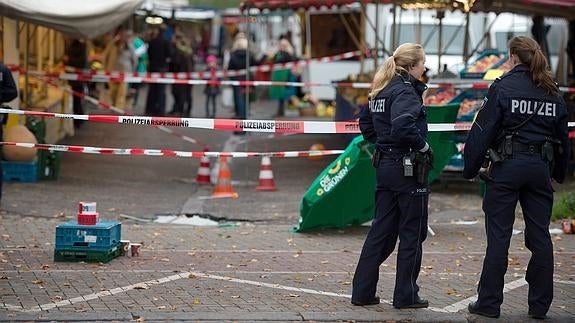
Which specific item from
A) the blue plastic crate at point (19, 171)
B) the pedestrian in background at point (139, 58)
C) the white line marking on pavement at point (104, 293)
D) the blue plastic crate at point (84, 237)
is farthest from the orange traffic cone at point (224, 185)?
the pedestrian in background at point (139, 58)

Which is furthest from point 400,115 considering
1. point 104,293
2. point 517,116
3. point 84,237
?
point 84,237

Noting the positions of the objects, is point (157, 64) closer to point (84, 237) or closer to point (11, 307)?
point (84, 237)

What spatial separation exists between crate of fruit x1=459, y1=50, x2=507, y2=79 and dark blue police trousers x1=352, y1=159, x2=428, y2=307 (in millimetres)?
8223

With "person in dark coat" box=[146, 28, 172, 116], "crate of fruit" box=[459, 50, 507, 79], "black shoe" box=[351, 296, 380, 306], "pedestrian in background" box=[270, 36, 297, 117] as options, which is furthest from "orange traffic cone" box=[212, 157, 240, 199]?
"pedestrian in background" box=[270, 36, 297, 117]

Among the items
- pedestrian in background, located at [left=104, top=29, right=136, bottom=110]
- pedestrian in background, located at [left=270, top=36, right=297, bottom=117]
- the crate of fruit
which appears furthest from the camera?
pedestrian in background, located at [left=270, top=36, right=297, bottom=117]

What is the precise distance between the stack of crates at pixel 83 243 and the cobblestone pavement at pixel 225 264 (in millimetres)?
110

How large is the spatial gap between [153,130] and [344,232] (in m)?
11.4

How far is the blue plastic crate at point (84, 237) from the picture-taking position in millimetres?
9617

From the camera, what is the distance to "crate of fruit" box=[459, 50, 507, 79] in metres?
16.1

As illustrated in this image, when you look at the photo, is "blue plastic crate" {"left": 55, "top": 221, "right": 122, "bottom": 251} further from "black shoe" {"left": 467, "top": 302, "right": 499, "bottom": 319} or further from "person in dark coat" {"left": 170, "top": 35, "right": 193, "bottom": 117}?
"person in dark coat" {"left": 170, "top": 35, "right": 193, "bottom": 117}

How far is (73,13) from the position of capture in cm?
1503

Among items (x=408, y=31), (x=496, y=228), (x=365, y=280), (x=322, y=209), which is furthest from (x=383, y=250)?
(x=408, y=31)

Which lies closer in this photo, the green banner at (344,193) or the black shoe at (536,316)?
the black shoe at (536,316)

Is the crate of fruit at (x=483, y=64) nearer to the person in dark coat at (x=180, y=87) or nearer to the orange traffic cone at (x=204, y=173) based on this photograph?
the orange traffic cone at (x=204, y=173)
